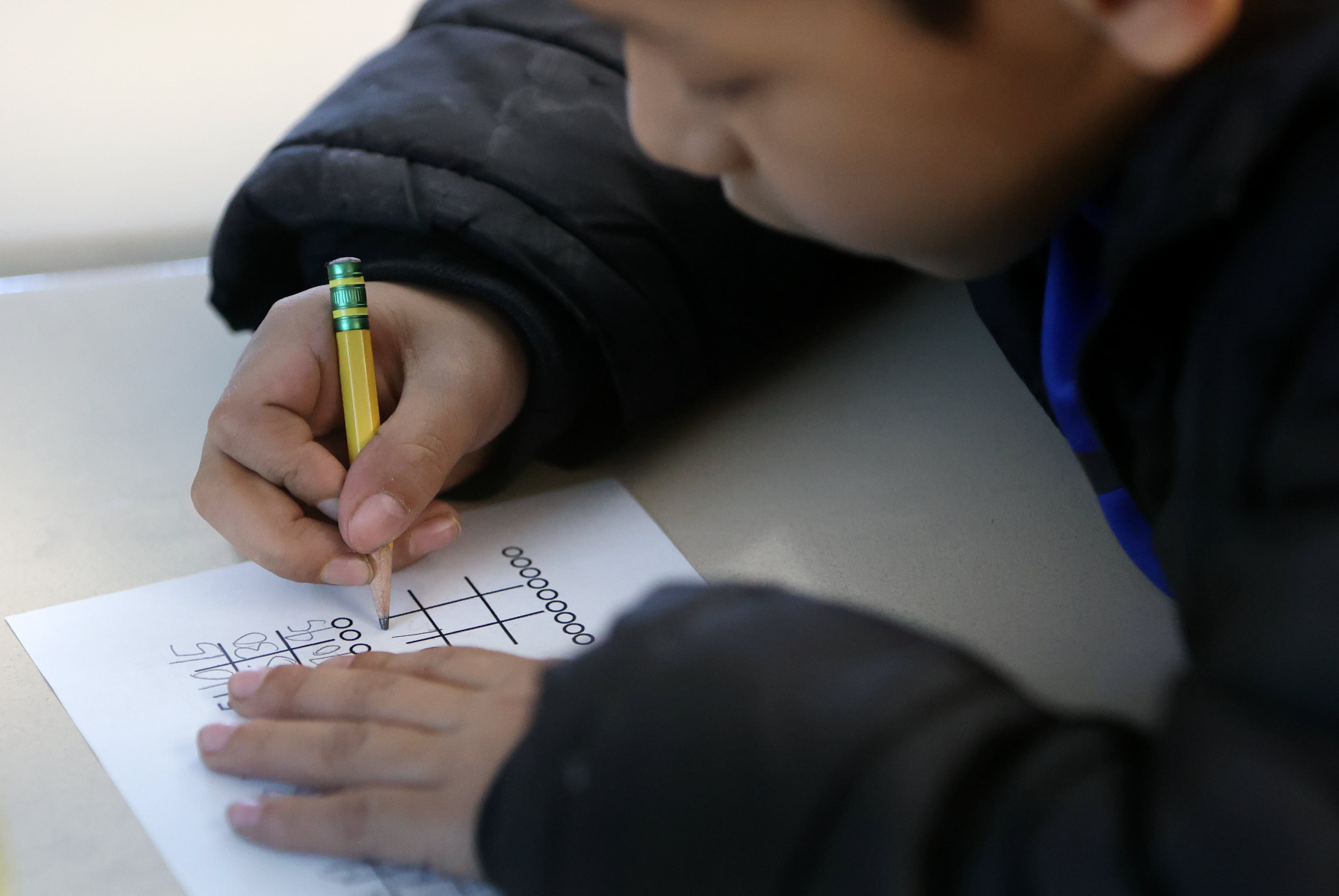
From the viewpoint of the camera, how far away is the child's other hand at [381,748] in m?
0.38

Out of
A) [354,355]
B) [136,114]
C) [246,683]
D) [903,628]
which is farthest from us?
[136,114]

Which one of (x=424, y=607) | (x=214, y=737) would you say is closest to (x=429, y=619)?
(x=424, y=607)

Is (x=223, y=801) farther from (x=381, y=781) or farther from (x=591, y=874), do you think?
(x=591, y=874)

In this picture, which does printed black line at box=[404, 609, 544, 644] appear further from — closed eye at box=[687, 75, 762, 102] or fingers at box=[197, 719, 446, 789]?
closed eye at box=[687, 75, 762, 102]

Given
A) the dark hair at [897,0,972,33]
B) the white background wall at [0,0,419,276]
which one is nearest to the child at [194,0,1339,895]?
the dark hair at [897,0,972,33]

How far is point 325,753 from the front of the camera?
419 mm

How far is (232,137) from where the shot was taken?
1.02 metres

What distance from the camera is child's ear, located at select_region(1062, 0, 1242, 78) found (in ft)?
1.15

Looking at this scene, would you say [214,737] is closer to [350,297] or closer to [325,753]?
[325,753]

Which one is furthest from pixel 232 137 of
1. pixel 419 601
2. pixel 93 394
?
pixel 419 601

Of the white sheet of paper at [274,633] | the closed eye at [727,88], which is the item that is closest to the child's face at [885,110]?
the closed eye at [727,88]

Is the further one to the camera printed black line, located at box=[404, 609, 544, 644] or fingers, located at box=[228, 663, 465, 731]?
printed black line, located at box=[404, 609, 544, 644]

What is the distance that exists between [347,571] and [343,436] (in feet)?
0.32

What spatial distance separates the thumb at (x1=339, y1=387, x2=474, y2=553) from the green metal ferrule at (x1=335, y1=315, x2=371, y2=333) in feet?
0.13
